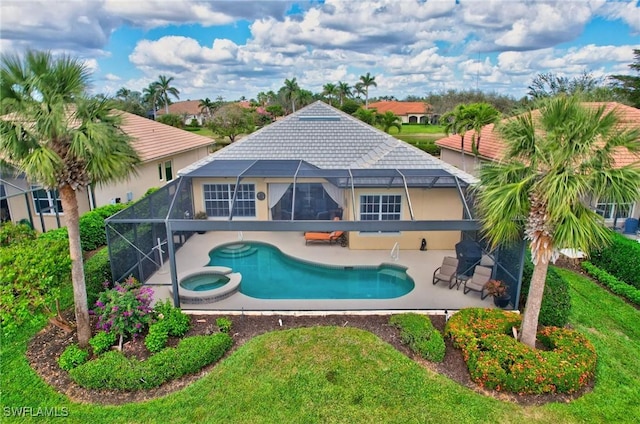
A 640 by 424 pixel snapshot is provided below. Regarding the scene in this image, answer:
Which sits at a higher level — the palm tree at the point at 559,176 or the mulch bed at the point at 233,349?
the palm tree at the point at 559,176

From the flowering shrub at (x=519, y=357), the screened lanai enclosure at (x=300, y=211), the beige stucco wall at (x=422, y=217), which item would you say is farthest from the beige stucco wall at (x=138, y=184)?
the flowering shrub at (x=519, y=357)

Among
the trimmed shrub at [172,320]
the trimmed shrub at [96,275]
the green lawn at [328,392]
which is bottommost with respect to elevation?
the green lawn at [328,392]

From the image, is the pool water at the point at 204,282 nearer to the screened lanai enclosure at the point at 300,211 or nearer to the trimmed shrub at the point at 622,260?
the screened lanai enclosure at the point at 300,211

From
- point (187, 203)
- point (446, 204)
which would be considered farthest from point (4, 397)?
point (446, 204)

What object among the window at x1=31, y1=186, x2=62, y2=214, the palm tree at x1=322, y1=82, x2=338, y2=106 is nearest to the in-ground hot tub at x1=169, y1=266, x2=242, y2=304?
the window at x1=31, y1=186, x2=62, y2=214

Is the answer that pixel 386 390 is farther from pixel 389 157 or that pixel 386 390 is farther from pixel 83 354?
pixel 389 157

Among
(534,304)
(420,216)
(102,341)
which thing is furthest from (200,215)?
(534,304)

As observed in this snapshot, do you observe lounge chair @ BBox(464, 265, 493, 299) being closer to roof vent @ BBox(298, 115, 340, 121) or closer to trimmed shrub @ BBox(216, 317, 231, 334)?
trimmed shrub @ BBox(216, 317, 231, 334)
